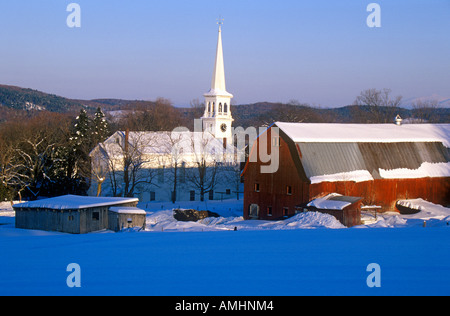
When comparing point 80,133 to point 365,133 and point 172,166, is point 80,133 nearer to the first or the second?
point 172,166

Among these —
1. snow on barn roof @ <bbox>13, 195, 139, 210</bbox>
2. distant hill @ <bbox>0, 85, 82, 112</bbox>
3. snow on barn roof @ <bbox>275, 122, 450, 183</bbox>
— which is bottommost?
snow on barn roof @ <bbox>13, 195, 139, 210</bbox>

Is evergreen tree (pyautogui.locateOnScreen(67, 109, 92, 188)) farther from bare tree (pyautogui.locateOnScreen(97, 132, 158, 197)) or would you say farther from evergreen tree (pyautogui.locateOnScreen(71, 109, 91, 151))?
bare tree (pyautogui.locateOnScreen(97, 132, 158, 197))

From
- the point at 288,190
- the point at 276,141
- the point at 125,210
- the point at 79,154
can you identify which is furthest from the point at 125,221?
the point at 79,154

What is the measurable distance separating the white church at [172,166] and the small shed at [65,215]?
1997 centimetres

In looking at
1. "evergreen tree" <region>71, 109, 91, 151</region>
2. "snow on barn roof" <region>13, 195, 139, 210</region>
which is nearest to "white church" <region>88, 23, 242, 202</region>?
"evergreen tree" <region>71, 109, 91, 151</region>

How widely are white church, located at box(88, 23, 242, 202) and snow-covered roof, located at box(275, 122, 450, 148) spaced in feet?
53.1

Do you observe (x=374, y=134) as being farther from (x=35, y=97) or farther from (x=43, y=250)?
(x=35, y=97)

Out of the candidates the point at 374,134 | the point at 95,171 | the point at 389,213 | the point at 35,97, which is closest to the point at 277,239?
the point at 389,213

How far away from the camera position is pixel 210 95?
181ft

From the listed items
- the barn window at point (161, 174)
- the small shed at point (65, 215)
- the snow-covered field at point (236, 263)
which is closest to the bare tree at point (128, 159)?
the barn window at point (161, 174)

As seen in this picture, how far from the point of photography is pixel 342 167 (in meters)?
30.3

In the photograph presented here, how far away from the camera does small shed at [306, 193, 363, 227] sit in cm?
2550

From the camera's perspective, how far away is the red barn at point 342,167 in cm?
2991

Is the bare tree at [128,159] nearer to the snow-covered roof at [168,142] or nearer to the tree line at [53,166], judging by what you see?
the snow-covered roof at [168,142]
